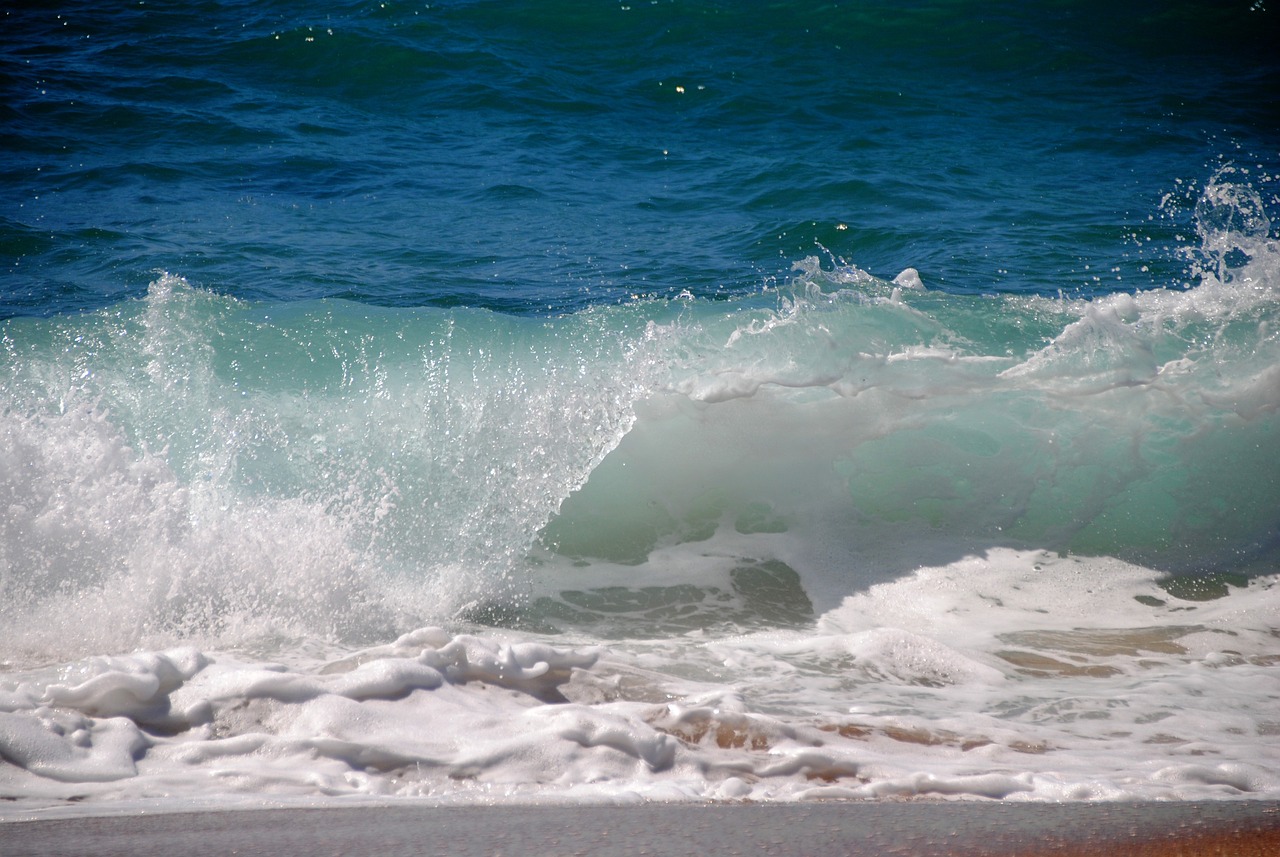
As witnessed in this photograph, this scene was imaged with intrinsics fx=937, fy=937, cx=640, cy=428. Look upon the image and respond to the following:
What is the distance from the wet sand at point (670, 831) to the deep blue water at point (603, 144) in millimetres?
4953

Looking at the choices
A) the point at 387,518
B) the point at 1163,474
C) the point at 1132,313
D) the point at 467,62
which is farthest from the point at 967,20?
the point at 387,518

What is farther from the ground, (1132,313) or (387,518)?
(1132,313)

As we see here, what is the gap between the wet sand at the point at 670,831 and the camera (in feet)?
6.21

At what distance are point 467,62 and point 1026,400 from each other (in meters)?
8.91

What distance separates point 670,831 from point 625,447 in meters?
3.32

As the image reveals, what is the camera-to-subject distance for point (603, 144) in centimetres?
1048

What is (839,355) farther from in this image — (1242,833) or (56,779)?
(56,779)

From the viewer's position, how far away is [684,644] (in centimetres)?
376

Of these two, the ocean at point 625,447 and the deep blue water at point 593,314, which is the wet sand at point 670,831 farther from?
the deep blue water at point 593,314

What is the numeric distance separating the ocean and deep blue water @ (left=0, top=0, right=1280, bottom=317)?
0.26 ft

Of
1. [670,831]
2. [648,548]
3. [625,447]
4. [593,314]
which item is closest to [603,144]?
[593,314]

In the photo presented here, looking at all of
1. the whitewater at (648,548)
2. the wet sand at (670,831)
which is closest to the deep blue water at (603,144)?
the whitewater at (648,548)

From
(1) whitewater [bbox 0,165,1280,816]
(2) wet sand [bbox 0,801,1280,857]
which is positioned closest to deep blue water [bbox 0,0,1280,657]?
(1) whitewater [bbox 0,165,1280,816]

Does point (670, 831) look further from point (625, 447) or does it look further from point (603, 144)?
point (603, 144)
